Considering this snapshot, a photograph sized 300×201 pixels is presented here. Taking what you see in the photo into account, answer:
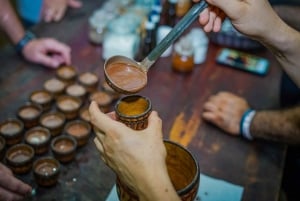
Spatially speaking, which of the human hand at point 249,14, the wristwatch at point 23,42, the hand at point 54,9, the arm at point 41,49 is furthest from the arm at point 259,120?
the hand at point 54,9

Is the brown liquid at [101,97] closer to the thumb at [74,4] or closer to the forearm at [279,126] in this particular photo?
the forearm at [279,126]

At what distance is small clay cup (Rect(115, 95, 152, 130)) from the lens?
908 mm

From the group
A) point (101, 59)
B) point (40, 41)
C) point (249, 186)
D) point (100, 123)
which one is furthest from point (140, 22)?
point (100, 123)

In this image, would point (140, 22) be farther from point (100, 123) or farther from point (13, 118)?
point (100, 123)

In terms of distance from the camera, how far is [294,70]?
124 cm

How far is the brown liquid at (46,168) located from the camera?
120 centimetres

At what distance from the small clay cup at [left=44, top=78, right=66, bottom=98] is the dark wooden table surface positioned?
0.13 ft

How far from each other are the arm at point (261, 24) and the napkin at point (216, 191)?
1.31 ft

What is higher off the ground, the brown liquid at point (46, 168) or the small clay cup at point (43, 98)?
the brown liquid at point (46, 168)

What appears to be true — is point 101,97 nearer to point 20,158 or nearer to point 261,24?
point 20,158

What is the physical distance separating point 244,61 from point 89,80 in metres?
0.71

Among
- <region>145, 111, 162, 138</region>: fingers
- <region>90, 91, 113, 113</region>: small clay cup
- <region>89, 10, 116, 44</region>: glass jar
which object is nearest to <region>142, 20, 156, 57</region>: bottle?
<region>89, 10, 116, 44</region>: glass jar

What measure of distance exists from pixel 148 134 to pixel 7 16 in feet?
4.13

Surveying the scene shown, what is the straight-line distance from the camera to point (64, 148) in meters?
1.29
